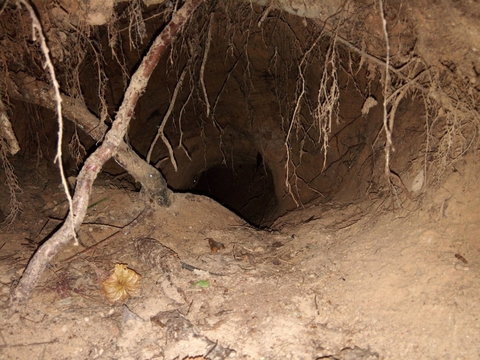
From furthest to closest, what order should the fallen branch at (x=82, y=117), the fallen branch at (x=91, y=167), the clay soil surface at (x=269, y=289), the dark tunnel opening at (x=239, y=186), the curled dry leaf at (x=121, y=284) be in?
the dark tunnel opening at (x=239, y=186), the fallen branch at (x=82, y=117), the curled dry leaf at (x=121, y=284), the fallen branch at (x=91, y=167), the clay soil surface at (x=269, y=289)

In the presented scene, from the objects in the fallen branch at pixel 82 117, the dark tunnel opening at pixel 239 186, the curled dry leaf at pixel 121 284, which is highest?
the fallen branch at pixel 82 117

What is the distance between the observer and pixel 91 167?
2.08 metres

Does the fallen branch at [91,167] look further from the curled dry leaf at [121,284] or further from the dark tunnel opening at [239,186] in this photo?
the dark tunnel opening at [239,186]

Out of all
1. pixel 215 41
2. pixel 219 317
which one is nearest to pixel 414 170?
pixel 219 317

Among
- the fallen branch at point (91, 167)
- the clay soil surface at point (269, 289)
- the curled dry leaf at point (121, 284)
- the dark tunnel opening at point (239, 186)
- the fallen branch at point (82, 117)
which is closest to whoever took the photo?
the clay soil surface at point (269, 289)

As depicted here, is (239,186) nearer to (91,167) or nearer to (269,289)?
(269,289)

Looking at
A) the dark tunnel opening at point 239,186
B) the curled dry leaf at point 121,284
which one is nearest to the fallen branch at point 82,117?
the curled dry leaf at point 121,284

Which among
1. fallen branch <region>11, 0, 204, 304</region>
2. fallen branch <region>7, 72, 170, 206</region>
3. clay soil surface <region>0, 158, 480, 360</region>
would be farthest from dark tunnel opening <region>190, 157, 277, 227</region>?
fallen branch <region>11, 0, 204, 304</region>

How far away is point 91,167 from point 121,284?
73 centimetres

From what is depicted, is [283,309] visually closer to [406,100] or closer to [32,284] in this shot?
[32,284]

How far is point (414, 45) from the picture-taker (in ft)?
7.72

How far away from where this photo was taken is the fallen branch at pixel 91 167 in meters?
2.00

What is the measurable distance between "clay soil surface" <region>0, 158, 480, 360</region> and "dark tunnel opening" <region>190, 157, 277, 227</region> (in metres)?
3.91

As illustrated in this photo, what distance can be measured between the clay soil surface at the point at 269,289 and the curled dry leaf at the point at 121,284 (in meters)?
0.05
